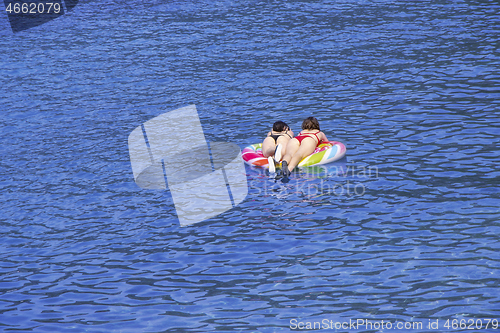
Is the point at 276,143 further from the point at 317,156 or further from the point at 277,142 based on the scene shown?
the point at 317,156

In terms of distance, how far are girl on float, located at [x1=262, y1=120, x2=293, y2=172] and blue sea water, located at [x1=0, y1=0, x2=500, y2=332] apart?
0.53 m

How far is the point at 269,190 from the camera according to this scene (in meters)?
11.6

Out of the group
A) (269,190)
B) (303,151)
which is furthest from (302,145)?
(269,190)

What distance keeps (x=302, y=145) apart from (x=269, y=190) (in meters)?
1.64

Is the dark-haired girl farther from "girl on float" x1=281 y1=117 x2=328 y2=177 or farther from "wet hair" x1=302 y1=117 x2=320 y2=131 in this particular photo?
"wet hair" x1=302 y1=117 x2=320 y2=131

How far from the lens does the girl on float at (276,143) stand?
12406 millimetres

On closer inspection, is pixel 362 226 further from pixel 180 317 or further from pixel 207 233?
pixel 180 317

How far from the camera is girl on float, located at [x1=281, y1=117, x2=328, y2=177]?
40.4 ft

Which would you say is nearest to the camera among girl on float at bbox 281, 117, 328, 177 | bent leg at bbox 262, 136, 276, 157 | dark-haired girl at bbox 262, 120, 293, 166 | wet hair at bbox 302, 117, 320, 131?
girl on float at bbox 281, 117, 328, 177

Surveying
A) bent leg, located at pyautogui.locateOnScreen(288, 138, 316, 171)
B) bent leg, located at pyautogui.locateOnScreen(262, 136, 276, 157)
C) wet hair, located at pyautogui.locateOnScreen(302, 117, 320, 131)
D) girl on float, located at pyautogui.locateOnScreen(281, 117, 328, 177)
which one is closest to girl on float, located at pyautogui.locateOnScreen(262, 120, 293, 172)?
bent leg, located at pyautogui.locateOnScreen(262, 136, 276, 157)

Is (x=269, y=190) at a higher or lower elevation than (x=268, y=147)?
lower

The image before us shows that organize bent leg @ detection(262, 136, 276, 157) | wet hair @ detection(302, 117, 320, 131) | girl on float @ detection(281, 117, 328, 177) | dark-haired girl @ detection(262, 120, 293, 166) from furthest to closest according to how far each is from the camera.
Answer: wet hair @ detection(302, 117, 320, 131)
bent leg @ detection(262, 136, 276, 157)
dark-haired girl @ detection(262, 120, 293, 166)
girl on float @ detection(281, 117, 328, 177)

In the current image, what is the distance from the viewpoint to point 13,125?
55.5ft

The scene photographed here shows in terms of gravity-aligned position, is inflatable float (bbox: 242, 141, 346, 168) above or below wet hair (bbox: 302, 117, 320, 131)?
below
